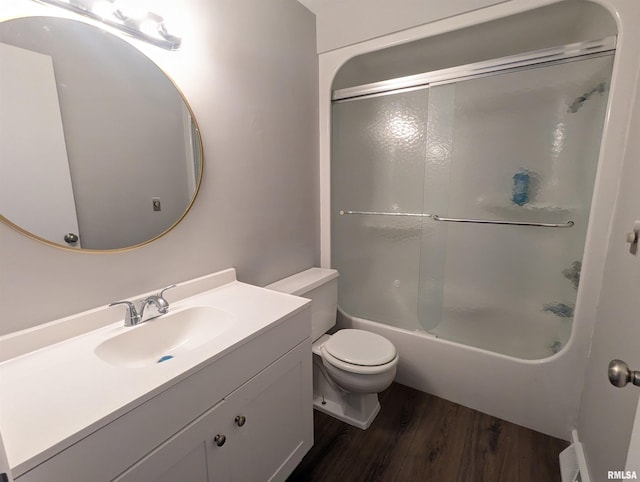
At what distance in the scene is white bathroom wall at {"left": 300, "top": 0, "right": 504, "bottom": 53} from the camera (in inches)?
59.4

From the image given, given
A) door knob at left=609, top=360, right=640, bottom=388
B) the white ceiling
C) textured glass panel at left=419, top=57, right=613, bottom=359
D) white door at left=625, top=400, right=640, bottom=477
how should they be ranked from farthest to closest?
the white ceiling
textured glass panel at left=419, top=57, right=613, bottom=359
door knob at left=609, top=360, right=640, bottom=388
white door at left=625, top=400, right=640, bottom=477

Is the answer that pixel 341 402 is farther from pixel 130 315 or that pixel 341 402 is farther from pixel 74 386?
pixel 74 386

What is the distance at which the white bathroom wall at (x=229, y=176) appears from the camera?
2.95 feet

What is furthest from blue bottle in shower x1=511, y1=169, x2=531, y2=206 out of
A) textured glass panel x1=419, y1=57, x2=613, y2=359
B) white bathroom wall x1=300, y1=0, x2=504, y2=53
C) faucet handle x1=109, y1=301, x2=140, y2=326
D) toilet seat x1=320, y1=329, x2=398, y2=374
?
faucet handle x1=109, y1=301, x2=140, y2=326

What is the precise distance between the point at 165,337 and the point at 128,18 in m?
1.11

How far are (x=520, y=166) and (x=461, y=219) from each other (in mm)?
460

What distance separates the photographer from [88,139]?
38.3 inches

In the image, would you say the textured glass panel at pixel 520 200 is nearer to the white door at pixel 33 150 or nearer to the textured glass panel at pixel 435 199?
Answer: the textured glass panel at pixel 435 199

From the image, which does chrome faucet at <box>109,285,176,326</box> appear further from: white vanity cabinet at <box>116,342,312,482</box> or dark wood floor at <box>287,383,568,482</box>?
dark wood floor at <box>287,383,568,482</box>

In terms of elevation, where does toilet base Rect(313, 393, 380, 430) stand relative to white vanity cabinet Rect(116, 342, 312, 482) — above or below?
below

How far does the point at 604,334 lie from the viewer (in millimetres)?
1200

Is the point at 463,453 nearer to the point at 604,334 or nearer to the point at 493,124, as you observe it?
the point at 604,334

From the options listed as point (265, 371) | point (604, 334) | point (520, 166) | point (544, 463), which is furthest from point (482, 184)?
point (265, 371)

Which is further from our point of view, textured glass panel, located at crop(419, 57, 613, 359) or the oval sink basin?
textured glass panel, located at crop(419, 57, 613, 359)
